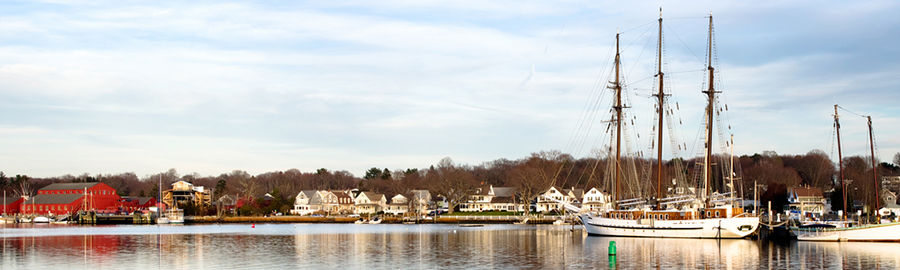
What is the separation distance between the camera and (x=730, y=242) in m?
54.8

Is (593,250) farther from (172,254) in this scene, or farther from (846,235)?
(172,254)

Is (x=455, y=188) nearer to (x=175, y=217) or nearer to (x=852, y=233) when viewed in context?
(x=175, y=217)

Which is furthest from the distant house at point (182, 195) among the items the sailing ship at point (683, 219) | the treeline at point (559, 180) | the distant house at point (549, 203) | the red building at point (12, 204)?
the sailing ship at point (683, 219)

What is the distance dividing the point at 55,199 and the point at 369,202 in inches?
2394

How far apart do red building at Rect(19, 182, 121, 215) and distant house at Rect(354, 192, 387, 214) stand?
48.6m

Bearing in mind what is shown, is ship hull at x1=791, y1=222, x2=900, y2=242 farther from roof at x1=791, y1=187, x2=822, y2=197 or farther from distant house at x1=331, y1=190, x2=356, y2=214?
distant house at x1=331, y1=190, x2=356, y2=214

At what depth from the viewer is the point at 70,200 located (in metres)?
145

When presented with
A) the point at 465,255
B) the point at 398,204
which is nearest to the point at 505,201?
the point at 398,204

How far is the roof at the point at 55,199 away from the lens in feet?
→ 476

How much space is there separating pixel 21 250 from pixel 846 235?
56.9 metres

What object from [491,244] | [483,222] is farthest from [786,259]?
[483,222]

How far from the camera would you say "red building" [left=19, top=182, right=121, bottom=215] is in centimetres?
14412

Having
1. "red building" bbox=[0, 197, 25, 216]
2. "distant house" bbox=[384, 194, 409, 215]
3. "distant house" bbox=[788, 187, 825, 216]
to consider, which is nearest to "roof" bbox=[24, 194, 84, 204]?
"red building" bbox=[0, 197, 25, 216]

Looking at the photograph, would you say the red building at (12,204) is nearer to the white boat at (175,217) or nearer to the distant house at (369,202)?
the white boat at (175,217)
